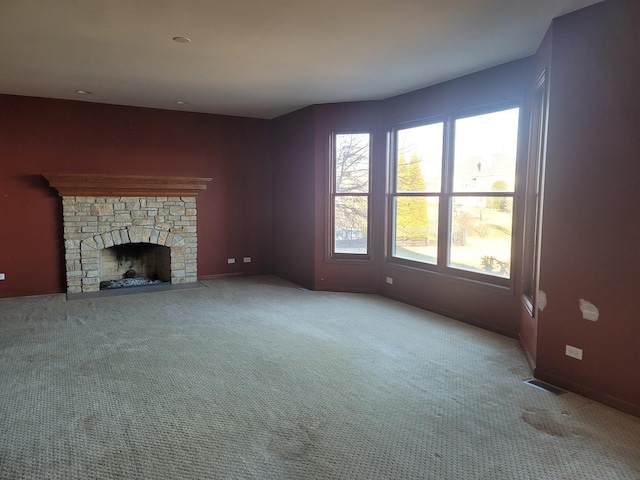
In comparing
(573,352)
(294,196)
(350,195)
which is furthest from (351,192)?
(573,352)

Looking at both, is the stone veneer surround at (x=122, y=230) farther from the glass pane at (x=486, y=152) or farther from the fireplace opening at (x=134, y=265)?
the glass pane at (x=486, y=152)

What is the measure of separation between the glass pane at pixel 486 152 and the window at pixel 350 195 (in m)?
1.47

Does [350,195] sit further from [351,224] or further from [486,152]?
[486,152]

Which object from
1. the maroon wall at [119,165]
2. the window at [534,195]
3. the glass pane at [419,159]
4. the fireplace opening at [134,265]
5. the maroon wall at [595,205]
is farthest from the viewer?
the fireplace opening at [134,265]

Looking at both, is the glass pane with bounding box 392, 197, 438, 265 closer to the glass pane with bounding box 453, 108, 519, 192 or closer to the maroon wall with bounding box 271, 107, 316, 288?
the glass pane with bounding box 453, 108, 519, 192

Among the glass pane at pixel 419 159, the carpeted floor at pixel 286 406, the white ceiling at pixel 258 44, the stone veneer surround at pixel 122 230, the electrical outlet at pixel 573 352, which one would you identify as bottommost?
the carpeted floor at pixel 286 406

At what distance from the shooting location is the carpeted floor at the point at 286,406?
7.51ft

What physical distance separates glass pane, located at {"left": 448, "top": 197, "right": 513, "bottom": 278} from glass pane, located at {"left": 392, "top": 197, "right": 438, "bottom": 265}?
0.94ft

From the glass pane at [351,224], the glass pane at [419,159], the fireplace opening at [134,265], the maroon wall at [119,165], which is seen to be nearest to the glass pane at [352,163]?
the glass pane at [351,224]

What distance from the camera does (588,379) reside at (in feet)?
10.1

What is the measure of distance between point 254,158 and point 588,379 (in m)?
5.88

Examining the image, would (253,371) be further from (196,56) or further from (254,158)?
(254,158)

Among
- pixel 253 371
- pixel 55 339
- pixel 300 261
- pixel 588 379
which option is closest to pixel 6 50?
pixel 55 339

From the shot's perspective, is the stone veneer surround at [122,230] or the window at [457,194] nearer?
the window at [457,194]
